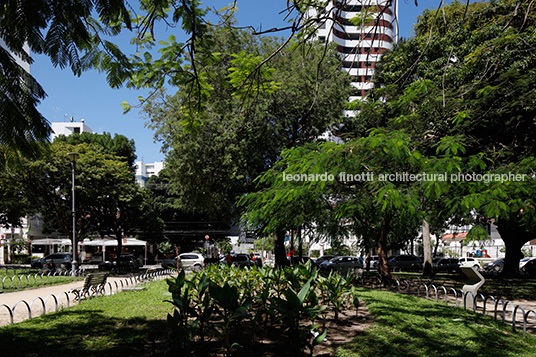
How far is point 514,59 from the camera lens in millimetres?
12523

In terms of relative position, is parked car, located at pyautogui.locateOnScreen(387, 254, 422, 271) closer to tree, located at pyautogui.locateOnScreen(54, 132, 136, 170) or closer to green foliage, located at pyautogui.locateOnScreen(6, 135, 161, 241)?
green foliage, located at pyautogui.locateOnScreen(6, 135, 161, 241)

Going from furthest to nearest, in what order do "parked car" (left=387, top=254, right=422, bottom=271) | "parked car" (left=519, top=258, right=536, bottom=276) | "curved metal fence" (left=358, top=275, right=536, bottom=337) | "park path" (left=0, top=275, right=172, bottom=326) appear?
"parked car" (left=387, top=254, right=422, bottom=271) < "parked car" (left=519, top=258, right=536, bottom=276) < "park path" (left=0, top=275, right=172, bottom=326) < "curved metal fence" (left=358, top=275, right=536, bottom=337)

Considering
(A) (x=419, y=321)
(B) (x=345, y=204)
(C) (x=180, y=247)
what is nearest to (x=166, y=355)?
(A) (x=419, y=321)

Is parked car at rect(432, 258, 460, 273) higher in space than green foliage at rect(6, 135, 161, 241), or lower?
lower

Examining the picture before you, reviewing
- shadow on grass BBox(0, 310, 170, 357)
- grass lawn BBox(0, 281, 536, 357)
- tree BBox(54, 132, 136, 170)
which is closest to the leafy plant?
grass lawn BBox(0, 281, 536, 357)

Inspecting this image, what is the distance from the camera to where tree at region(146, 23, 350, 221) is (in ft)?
61.8

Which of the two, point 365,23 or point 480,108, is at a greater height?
point 480,108

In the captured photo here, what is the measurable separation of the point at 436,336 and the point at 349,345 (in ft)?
5.09

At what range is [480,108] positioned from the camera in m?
11.6

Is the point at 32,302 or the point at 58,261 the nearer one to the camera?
the point at 32,302

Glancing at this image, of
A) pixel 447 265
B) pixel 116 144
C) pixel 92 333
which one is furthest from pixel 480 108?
pixel 116 144

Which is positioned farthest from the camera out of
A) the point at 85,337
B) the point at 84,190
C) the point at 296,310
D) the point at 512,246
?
the point at 84,190

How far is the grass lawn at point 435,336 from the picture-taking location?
19.0 ft

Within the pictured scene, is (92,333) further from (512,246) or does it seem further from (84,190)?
(512,246)
